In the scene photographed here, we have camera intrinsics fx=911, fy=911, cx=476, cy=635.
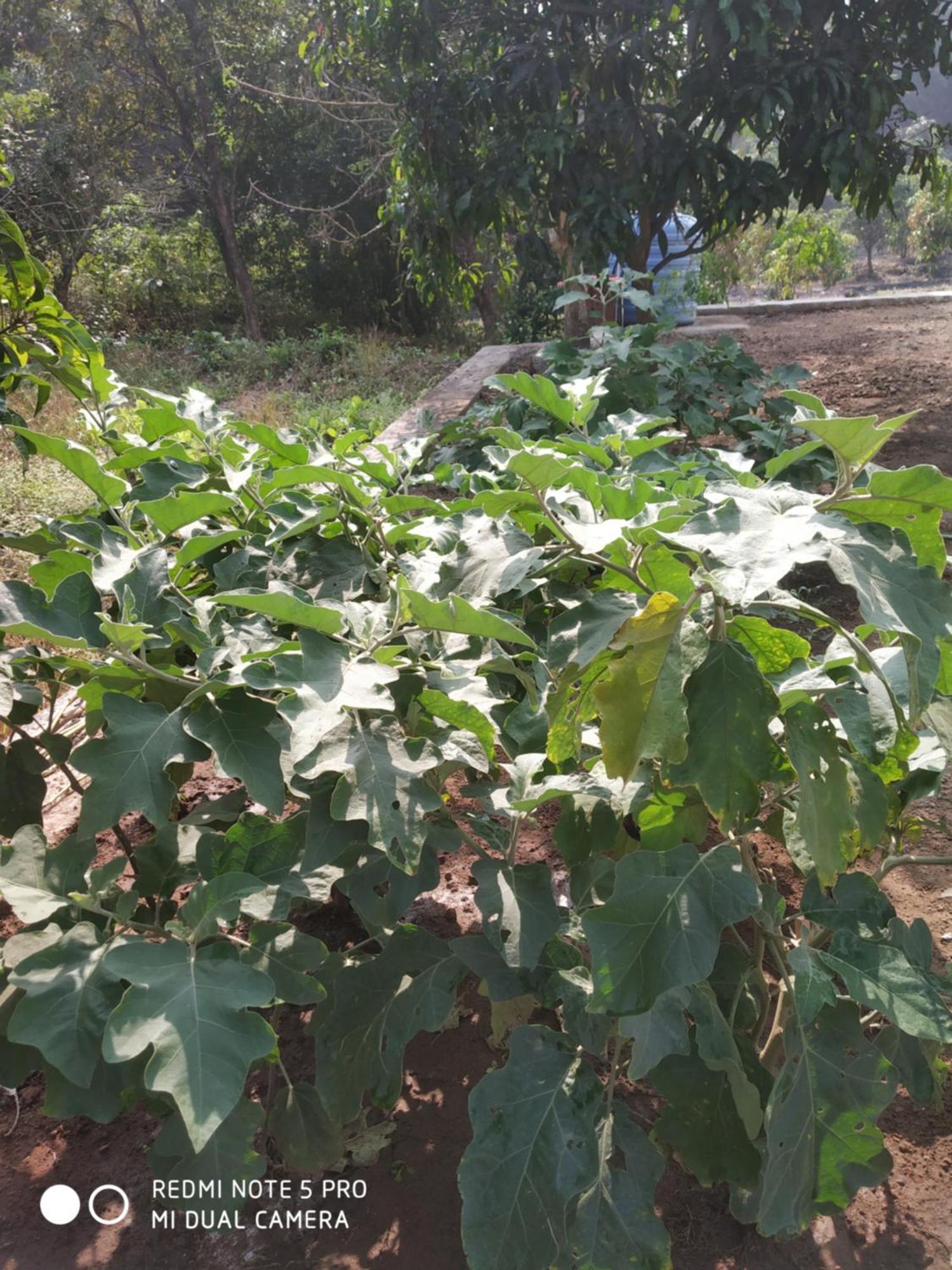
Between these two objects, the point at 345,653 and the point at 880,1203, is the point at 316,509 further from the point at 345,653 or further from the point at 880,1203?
the point at 880,1203

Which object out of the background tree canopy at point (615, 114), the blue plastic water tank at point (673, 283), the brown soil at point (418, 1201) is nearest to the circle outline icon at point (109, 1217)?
the brown soil at point (418, 1201)

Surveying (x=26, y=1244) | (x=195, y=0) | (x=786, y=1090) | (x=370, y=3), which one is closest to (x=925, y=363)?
(x=370, y=3)

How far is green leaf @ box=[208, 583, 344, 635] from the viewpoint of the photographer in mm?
907

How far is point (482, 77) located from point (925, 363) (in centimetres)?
321

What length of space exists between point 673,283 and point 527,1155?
22.8ft

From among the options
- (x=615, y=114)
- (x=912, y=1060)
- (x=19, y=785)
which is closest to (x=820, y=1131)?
(x=912, y=1060)

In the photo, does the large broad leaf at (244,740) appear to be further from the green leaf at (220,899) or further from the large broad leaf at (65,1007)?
the large broad leaf at (65,1007)

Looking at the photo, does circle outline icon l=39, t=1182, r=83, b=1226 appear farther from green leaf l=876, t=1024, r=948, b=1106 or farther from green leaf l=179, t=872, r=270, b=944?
green leaf l=876, t=1024, r=948, b=1106

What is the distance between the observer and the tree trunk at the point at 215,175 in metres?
11.2

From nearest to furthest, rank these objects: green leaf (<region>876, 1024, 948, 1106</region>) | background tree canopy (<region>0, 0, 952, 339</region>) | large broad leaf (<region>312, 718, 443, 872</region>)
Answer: large broad leaf (<region>312, 718, 443, 872</region>) → green leaf (<region>876, 1024, 948, 1106</region>) → background tree canopy (<region>0, 0, 952, 339</region>)

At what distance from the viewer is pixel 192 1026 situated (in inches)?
32.3

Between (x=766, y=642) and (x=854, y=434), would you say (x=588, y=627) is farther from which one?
(x=854, y=434)

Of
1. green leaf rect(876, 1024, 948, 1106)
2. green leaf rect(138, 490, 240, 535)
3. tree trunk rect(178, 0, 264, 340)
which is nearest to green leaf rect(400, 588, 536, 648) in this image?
green leaf rect(138, 490, 240, 535)

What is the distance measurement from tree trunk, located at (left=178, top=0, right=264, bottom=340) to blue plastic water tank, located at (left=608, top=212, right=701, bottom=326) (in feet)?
18.3
